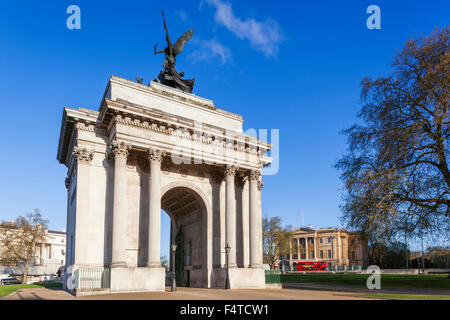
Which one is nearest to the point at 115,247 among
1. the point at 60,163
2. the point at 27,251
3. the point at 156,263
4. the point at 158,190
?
the point at 156,263

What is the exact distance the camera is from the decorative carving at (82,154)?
2464cm

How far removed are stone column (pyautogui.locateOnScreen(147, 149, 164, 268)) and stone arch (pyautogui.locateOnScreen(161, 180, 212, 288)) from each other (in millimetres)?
2540

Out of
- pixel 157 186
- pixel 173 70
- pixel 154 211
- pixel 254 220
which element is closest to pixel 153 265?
pixel 154 211

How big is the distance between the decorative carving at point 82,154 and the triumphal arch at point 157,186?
0.20 ft

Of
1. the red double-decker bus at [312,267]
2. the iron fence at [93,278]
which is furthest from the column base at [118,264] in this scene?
the red double-decker bus at [312,267]

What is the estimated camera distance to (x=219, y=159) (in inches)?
1139

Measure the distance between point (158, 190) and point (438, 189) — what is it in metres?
17.9

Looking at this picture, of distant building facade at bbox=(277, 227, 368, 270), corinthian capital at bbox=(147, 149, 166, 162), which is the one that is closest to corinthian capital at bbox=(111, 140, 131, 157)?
corinthian capital at bbox=(147, 149, 166, 162)

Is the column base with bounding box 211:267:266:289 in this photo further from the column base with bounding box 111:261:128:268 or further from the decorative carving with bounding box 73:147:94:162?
the decorative carving with bounding box 73:147:94:162

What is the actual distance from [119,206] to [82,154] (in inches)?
168

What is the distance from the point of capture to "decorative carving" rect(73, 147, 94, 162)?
970 inches

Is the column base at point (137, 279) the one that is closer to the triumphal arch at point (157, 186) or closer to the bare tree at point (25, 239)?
the triumphal arch at point (157, 186)

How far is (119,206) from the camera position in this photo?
2372 centimetres

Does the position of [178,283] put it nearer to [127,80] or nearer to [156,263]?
[156,263]
